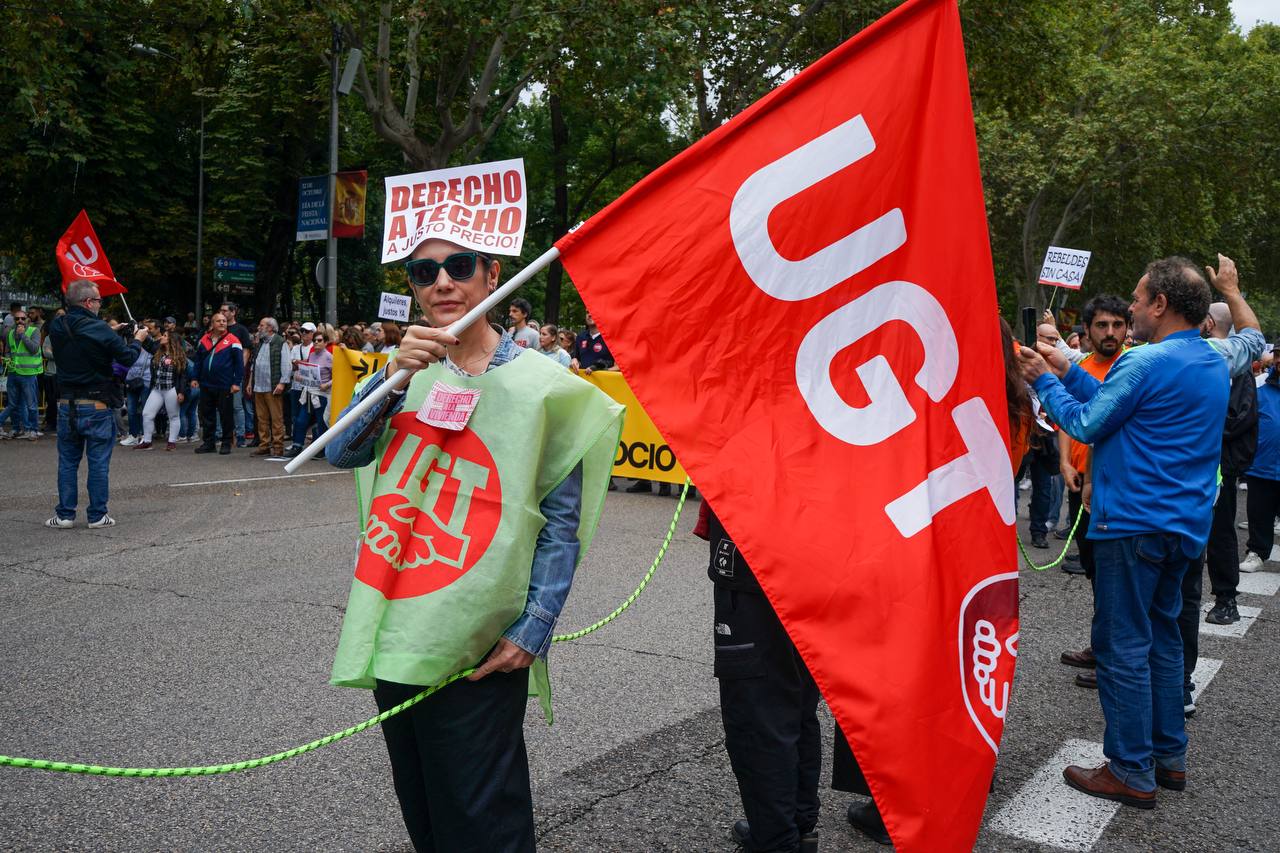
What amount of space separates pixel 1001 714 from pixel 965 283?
1103mm

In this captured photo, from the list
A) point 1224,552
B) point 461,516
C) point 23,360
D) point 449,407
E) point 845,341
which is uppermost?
point 845,341

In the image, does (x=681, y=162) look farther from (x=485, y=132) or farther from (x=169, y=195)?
(x=169, y=195)

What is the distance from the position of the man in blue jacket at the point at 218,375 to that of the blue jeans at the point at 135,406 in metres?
1.64

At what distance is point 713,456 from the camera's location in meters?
2.72

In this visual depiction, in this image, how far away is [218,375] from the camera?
16.1m

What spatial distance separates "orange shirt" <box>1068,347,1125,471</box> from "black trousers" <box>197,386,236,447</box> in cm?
1235

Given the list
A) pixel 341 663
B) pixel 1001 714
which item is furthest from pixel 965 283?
pixel 341 663

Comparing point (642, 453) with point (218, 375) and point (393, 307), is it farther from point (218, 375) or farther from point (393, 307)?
point (218, 375)

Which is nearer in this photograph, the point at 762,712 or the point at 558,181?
the point at 762,712

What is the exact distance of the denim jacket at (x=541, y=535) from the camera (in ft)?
8.23

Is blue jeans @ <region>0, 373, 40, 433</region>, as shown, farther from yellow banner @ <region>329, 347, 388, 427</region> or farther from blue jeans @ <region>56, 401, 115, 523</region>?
blue jeans @ <region>56, 401, 115, 523</region>

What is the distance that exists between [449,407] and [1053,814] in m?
3.00

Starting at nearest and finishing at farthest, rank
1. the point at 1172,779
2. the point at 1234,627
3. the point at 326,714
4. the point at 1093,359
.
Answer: the point at 1172,779, the point at 326,714, the point at 1093,359, the point at 1234,627

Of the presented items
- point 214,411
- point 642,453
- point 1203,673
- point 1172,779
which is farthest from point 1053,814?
point 214,411
